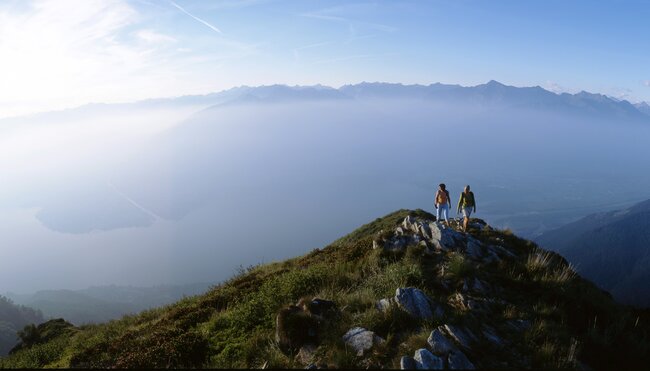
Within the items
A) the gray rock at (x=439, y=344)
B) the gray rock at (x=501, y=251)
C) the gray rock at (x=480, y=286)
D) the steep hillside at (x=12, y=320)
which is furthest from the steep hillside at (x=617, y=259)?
the steep hillside at (x=12, y=320)

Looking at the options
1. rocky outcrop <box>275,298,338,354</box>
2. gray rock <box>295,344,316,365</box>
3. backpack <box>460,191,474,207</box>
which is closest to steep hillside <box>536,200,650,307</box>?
backpack <box>460,191,474,207</box>

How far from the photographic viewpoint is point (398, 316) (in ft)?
25.3

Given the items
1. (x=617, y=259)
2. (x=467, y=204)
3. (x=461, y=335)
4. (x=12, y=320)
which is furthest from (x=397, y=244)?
(x=617, y=259)

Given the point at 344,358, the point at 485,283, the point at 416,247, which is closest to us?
the point at 344,358

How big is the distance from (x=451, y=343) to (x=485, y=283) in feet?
12.6

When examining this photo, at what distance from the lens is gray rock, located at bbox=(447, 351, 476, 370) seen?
6.21 m

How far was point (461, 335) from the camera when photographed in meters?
A: 7.16

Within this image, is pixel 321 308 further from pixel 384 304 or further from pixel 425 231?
pixel 425 231

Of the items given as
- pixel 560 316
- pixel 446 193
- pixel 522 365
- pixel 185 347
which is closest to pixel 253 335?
pixel 185 347

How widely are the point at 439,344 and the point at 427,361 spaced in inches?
21.8

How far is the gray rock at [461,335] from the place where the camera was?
22.9 ft

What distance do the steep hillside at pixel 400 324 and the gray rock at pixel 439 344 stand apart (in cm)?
2

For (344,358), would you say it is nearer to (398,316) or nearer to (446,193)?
(398,316)

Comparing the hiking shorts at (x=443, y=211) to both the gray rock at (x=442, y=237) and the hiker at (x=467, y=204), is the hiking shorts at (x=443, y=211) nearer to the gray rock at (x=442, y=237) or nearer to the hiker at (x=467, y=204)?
the hiker at (x=467, y=204)
